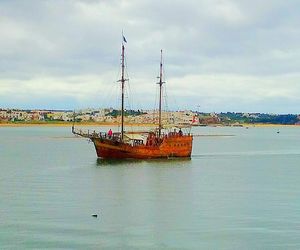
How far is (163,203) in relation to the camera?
38.1 m

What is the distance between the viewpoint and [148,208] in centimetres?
3612

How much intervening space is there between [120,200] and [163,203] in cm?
277

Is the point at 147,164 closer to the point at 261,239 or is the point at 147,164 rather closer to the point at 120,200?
the point at 120,200

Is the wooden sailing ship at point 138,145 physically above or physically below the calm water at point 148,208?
above

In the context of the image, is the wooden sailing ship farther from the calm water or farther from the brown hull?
the calm water

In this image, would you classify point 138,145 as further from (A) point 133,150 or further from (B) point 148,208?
(B) point 148,208

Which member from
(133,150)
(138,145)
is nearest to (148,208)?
(133,150)

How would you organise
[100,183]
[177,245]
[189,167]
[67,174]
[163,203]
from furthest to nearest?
[189,167] < [67,174] < [100,183] < [163,203] < [177,245]

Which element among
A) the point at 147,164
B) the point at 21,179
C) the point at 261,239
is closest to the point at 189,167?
the point at 147,164

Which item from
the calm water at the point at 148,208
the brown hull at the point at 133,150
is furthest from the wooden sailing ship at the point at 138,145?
the calm water at the point at 148,208

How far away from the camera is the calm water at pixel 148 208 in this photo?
2794 centimetres

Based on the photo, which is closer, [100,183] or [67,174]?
[100,183]

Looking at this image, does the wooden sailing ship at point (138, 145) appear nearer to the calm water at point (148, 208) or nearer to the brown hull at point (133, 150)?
the brown hull at point (133, 150)

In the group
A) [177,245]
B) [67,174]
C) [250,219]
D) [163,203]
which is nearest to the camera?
[177,245]
